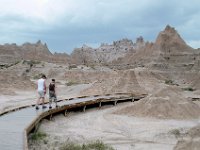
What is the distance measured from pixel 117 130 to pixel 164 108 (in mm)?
7188

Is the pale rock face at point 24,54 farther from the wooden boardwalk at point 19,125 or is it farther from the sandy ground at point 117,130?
→ the wooden boardwalk at point 19,125

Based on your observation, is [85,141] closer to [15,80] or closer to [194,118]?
[194,118]

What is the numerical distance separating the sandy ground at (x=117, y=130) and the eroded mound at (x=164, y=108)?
3.16 feet

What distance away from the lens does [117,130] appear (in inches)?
893

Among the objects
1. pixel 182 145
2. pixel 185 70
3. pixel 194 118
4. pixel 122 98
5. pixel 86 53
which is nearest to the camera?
pixel 182 145

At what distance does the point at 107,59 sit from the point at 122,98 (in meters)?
139

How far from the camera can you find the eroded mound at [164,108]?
1121 inches

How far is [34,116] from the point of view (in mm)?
21156

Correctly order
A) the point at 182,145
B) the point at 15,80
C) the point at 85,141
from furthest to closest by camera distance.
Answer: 1. the point at 15,80
2. the point at 85,141
3. the point at 182,145

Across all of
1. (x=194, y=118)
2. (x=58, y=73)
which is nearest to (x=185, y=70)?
(x=58, y=73)

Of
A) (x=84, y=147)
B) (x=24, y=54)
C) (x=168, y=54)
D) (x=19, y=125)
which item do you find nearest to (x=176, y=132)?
(x=84, y=147)

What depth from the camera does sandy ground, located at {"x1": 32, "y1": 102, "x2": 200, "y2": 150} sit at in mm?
19172

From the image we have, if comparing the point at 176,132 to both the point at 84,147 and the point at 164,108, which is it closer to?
the point at 84,147

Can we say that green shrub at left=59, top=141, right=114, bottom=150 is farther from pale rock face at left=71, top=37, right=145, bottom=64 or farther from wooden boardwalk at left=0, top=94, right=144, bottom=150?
pale rock face at left=71, top=37, right=145, bottom=64
